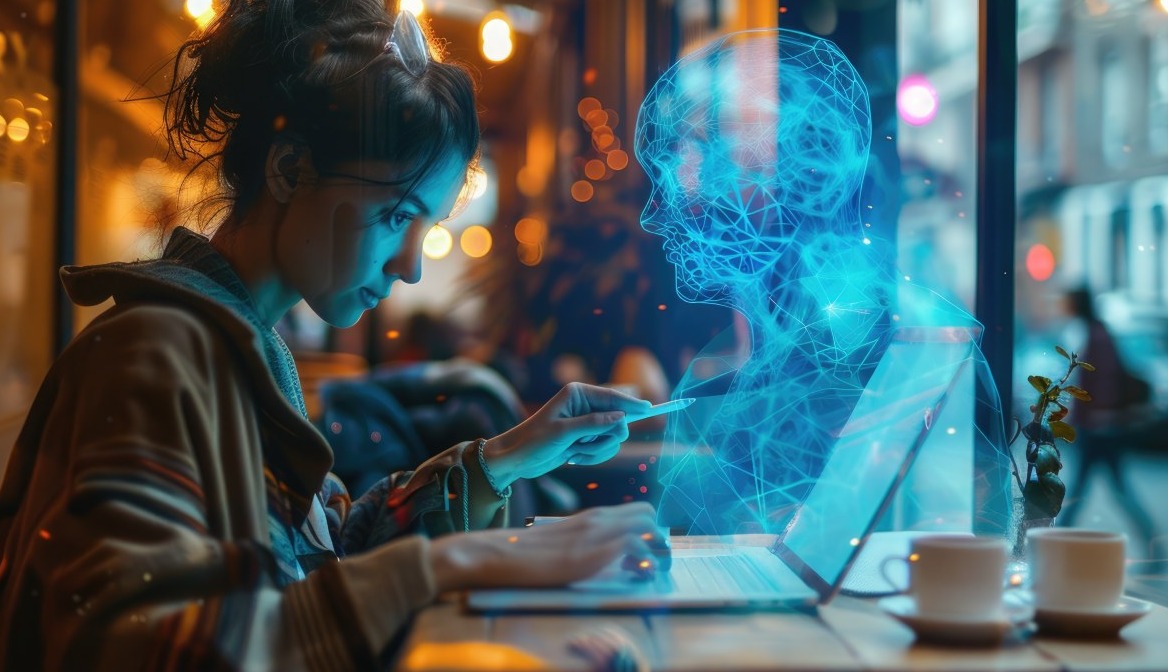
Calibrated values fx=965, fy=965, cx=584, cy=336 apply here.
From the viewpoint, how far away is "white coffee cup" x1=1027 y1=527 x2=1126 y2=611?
85 cm

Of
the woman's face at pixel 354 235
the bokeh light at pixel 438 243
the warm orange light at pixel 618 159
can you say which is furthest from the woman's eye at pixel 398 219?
the warm orange light at pixel 618 159

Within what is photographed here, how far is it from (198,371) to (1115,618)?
0.83 m

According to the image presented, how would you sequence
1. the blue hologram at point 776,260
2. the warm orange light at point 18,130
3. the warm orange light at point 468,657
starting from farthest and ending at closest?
1. the warm orange light at point 18,130
2. the blue hologram at point 776,260
3. the warm orange light at point 468,657

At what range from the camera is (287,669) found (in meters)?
0.77

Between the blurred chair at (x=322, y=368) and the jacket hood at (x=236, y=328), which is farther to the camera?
the blurred chair at (x=322, y=368)

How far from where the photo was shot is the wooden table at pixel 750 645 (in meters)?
0.73

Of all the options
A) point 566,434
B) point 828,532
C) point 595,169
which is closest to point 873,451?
point 828,532

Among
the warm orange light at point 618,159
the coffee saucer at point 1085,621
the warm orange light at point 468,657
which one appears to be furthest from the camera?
the warm orange light at point 618,159

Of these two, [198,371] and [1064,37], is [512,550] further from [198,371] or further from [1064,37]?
[1064,37]

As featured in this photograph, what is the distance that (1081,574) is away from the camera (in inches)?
33.6

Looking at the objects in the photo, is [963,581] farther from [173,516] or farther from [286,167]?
[286,167]

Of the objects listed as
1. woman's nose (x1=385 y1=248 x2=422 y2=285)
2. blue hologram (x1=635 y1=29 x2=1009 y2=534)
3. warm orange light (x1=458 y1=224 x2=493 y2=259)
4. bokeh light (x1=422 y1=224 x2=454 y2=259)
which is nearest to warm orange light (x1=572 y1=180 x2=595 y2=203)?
warm orange light (x1=458 y1=224 x2=493 y2=259)

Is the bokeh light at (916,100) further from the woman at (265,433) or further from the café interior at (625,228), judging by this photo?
the woman at (265,433)

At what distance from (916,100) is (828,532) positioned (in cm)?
61
